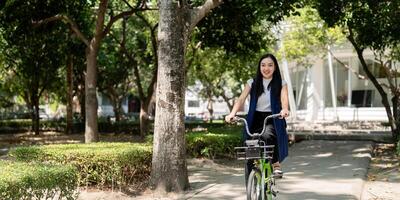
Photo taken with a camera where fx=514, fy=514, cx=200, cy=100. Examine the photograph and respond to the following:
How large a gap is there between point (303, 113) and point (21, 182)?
31666 mm

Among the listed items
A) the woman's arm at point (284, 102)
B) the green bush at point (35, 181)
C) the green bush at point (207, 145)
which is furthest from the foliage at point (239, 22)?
the green bush at point (35, 181)

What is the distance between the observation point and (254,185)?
5.96m

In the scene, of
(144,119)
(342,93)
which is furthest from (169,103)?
(342,93)

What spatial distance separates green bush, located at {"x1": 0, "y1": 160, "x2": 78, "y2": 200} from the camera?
214 inches

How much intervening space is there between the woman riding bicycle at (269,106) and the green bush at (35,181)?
219cm

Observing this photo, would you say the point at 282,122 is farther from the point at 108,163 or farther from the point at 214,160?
the point at 214,160

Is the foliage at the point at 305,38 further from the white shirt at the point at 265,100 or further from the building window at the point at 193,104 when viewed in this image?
the building window at the point at 193,104

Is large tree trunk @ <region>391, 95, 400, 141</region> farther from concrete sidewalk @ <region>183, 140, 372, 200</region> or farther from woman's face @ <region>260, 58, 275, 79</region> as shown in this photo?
woman's face @ <region>260, 58, 275, 79</region>

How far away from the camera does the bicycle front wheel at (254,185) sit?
19.4ft

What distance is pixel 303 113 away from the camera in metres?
35.9

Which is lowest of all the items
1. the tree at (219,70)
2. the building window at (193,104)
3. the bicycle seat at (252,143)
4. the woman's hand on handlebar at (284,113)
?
the bicycle seat at (252,143)

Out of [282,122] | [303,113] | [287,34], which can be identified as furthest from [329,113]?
[282,122]

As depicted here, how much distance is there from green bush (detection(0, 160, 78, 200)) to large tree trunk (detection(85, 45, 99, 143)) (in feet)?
22.5

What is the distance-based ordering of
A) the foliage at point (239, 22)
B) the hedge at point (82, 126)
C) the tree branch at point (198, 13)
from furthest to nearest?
1. the hedge at point (82, 126)
2. the foliage at point (239, 22)
3. the tree branch at point (198, 13)
